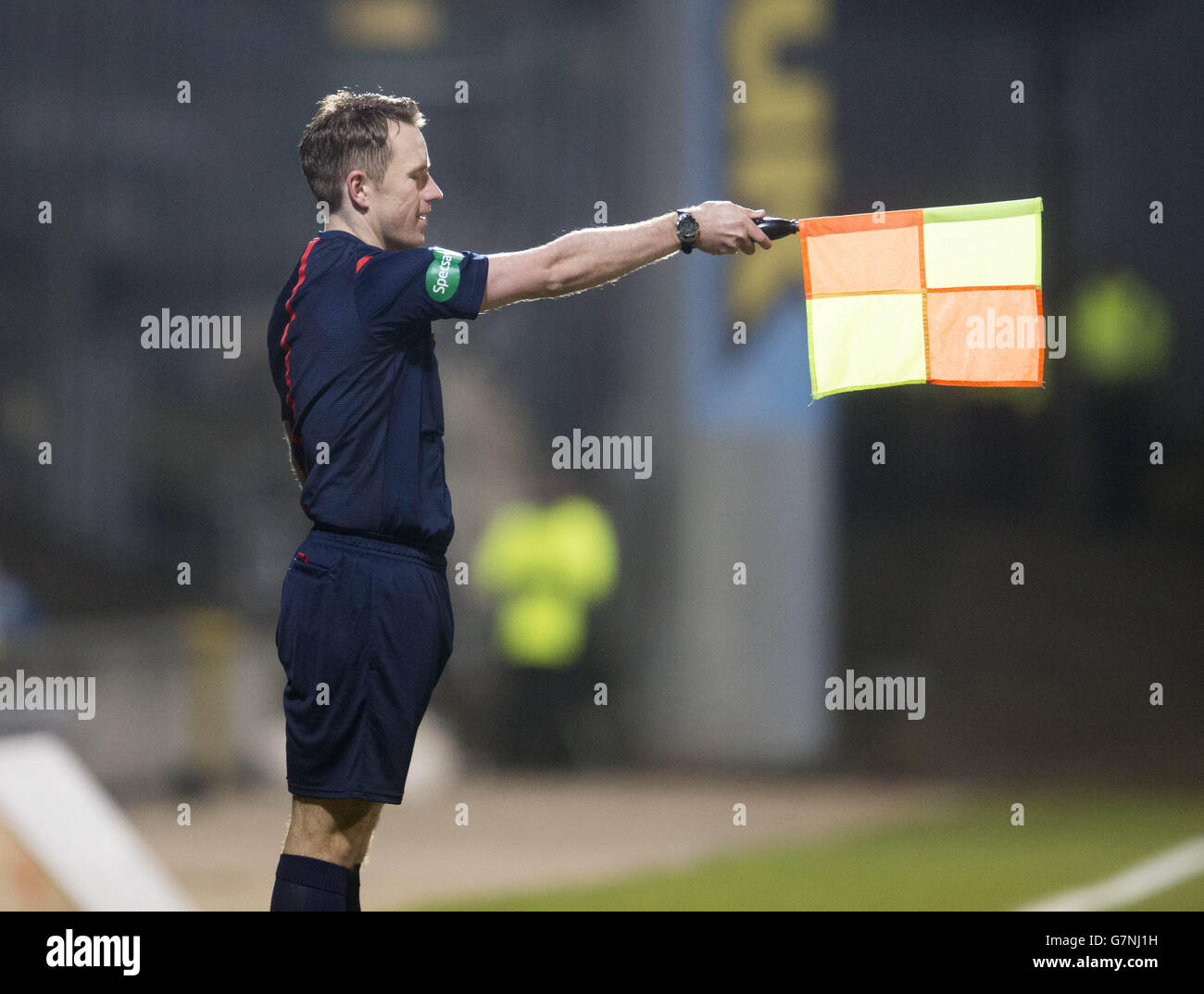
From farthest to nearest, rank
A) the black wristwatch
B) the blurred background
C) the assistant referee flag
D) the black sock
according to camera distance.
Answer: the blurred background < the assistant referee flag < the black wristwatch < the black sock

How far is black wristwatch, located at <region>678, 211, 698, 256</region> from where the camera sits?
93.7 inches

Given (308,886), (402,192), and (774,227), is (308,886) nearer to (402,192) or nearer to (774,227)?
(402,192)

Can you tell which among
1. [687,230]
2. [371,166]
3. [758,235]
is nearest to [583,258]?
[687,230]

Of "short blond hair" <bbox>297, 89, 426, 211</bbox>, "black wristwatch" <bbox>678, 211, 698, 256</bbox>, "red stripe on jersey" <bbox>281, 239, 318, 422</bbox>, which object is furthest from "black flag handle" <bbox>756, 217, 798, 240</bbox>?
"red stripe on jersey" <bbox>281, 239, 318, 422</bbox>

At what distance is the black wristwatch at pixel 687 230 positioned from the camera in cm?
238

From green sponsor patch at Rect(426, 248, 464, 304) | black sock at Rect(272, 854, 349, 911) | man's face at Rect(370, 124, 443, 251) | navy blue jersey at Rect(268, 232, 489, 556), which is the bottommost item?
black sock at Rect(272, 854, 349, 911)

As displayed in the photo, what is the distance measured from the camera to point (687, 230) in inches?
93.8

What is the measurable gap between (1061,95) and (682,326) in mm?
1463

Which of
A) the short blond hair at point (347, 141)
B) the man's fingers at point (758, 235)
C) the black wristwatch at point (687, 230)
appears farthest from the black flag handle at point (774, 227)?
the short blond hair at point (347, 141)

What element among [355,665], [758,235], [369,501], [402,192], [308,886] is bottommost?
[308,886]

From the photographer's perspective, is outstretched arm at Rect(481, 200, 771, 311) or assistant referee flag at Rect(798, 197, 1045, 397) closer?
outstretched arm at Rect(481, 200, 771, 311)

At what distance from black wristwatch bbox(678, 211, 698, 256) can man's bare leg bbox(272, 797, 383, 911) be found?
116cm

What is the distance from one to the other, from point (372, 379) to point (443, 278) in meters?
0.22

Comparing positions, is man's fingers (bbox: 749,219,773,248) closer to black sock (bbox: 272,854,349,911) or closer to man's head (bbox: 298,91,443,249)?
man's head (bbox: 298,91,443,249)
